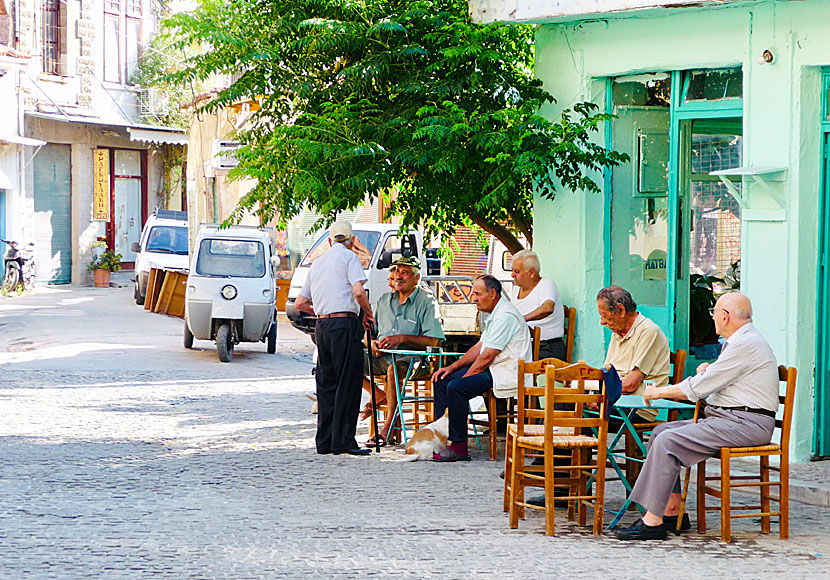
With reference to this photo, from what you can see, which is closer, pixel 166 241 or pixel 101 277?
pixel 166 241

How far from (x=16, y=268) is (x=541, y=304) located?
21.3 meters

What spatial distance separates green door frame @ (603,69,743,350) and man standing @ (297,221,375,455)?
2.27 m

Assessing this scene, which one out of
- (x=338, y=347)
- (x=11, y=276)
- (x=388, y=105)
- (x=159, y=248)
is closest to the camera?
(x=338, y=347)

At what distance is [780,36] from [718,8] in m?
0.60

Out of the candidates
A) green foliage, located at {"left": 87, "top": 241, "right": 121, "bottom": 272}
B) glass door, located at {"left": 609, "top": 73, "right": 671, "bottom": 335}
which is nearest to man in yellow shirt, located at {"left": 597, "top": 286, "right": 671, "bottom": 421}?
glass door, located at {"left": 609, "top": 73, "right": 671, "bottom": 335}

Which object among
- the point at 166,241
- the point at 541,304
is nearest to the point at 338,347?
the point at 541,304

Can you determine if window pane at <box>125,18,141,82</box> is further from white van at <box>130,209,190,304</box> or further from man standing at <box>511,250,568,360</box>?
man standing at <box>511,250,568,360</box>

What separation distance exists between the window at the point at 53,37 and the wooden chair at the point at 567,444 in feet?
97.0

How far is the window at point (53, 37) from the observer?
34.2 metres

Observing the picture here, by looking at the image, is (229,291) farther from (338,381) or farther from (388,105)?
Answer: (338,381)

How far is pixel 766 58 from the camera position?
901 centimetres

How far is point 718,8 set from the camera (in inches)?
368

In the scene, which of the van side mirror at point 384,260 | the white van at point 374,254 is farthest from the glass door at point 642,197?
the van side mirror at point 384,260

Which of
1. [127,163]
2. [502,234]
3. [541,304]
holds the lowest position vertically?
[541,304]
